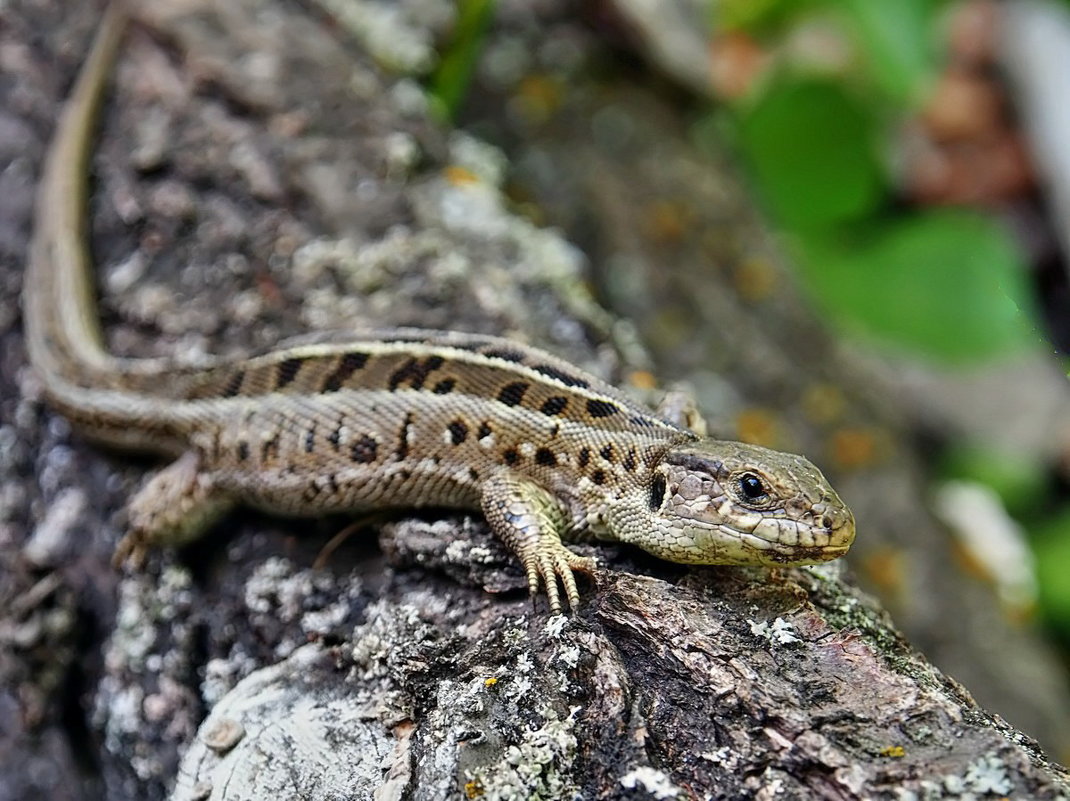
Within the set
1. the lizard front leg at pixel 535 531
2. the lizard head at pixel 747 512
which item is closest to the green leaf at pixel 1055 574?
the lizard head at pixel 747 512

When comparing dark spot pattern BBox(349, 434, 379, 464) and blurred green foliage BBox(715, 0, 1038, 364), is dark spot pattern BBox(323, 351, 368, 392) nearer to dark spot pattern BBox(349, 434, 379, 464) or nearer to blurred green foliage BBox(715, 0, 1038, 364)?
dark spot pattern BBox(349, 434, 379, 464)

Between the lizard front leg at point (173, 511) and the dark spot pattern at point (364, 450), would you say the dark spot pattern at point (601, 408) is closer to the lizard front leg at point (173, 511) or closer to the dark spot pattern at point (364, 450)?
the dark spot pattern at point (364, 450)

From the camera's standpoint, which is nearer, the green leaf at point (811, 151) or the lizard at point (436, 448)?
the lizard at point (436, 448)

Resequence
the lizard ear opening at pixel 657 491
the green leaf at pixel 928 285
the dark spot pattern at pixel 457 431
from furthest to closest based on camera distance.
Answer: the green leaf at pixel 928 285 < the dark spot pattern at pixel 457 431 < the lizard ear opening at pixel 657 491

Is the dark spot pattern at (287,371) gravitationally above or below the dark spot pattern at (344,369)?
below

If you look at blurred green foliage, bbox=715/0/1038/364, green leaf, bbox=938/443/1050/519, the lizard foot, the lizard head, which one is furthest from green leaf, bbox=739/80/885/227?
the lizard foot

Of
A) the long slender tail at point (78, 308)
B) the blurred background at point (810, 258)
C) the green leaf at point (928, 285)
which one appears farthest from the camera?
the green leaf at point (928, 285)
